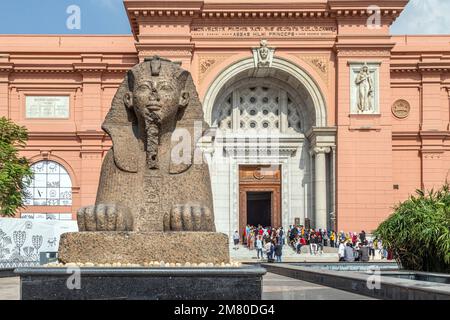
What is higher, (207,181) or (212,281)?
(207,181)

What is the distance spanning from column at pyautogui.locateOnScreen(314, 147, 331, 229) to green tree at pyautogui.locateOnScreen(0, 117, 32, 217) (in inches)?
444

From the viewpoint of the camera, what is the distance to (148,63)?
24.7 ft

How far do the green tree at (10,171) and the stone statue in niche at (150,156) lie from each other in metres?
17.8

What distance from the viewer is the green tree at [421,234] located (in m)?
12.5

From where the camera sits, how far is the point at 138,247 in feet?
22.3

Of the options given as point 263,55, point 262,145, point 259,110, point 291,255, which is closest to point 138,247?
point 291,255

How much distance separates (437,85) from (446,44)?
239cm

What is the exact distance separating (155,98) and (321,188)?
2298 cm

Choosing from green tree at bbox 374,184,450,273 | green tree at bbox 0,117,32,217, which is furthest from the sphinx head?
green tree at bbox 0,117,32,217

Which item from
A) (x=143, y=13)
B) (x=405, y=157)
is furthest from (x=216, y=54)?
(x=405, y=157)

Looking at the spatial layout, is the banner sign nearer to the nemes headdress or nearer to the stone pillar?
the nemes headdress

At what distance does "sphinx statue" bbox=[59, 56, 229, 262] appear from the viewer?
698 cm

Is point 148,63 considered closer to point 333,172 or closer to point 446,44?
point 333,172

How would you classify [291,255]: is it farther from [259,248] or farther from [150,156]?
[150,156]
